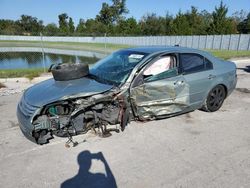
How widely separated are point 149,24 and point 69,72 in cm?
5123

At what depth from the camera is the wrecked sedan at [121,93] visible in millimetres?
3732

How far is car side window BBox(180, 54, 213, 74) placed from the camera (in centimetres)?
474

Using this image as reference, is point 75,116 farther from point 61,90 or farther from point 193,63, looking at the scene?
point 193,63

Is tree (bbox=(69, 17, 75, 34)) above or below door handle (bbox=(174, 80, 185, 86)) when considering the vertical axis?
above

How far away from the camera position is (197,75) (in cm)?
484

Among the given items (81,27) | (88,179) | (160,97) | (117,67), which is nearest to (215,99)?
(160,97)

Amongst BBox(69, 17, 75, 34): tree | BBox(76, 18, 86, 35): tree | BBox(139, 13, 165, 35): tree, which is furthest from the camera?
BBox(69, 17, 75, 34): tree

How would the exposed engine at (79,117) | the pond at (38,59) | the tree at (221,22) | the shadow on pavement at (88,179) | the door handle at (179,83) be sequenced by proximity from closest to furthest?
the shadow on pavement at (88,179), the exposed engine at (79,117), the door handle at (179,83), the pond at (38,59), the tree at (221,22)

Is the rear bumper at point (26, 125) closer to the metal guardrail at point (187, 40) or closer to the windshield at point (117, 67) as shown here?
the windshield at point (117, 67)

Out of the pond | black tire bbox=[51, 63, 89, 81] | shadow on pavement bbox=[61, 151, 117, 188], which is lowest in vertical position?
the pond

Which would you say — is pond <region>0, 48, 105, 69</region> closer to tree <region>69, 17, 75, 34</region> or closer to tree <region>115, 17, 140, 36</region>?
tree <region>115, 17, 140, 36</region>

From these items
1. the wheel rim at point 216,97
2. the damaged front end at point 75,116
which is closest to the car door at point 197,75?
the wheel rim at point 216,97

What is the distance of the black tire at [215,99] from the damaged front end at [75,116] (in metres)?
2.10

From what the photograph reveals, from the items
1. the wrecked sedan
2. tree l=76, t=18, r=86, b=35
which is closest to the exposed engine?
the wrecked sedan
